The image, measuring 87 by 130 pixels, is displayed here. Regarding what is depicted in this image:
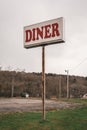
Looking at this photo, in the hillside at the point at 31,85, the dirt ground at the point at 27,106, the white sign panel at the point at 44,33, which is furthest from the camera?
the hillside at the point at 31,85

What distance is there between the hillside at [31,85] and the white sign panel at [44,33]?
166ft

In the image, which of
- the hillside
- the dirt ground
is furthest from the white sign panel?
the hillside

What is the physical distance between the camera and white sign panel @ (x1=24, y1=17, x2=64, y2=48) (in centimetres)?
1410

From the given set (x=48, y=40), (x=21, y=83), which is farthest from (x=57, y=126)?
(x=21, y=83)

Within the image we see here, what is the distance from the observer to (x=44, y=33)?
14.5 m

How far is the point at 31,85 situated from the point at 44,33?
66864 mm

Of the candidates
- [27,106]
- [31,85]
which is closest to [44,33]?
[27,106]

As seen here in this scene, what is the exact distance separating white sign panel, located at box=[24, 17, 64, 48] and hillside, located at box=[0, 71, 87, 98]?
1995 inches

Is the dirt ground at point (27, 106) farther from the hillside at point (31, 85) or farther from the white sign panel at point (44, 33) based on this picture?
the hillside at point (31, 85)

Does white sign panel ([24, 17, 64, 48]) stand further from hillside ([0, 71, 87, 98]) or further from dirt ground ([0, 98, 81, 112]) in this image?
hillside ([0, 71, 87, 98])

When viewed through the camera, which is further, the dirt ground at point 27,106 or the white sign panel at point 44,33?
the dirt ground at point 27,106

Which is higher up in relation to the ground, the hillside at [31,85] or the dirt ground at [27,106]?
the hillside at [31,85]

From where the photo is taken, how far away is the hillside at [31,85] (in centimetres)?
6987

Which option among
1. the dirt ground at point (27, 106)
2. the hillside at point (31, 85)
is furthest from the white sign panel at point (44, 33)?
the hillside at point (31, 85)
